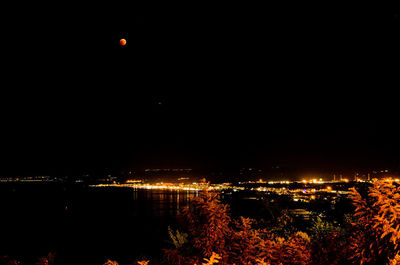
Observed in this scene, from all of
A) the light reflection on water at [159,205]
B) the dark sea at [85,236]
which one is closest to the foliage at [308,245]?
the dark sea at [85,236]

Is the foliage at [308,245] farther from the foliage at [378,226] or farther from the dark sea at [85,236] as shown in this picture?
the dark sea at [85,236]

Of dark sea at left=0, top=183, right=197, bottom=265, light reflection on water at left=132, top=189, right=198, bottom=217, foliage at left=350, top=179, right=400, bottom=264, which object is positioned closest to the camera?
foliage at left=350, top=179, right=400, bottom=264

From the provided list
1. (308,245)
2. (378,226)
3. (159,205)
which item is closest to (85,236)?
(159,205)

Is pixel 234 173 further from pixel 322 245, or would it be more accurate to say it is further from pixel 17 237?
pixel 322 245

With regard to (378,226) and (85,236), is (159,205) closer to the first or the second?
(85,236)

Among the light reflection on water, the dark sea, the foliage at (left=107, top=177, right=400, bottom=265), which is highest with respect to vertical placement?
the foliage at (left=107, top=177, right=400, bottom=265)

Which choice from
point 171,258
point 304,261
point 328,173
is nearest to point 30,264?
point 171,258

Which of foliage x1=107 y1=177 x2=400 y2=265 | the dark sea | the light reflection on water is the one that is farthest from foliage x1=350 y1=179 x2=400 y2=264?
the light reflection on water

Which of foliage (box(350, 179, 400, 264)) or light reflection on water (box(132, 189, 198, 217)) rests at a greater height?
foliage (box(350, 179, 400, 264))

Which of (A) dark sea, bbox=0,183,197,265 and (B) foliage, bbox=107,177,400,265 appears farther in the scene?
(A) dark sea, bbox=0,183,197,265

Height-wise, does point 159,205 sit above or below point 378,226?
below

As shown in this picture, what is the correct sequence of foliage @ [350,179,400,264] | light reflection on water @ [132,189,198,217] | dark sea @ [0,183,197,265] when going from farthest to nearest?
light reflection on water @ [132,189,198,217], dark sea @ [0,183,197,265], foliage @ [350,179,400,264]

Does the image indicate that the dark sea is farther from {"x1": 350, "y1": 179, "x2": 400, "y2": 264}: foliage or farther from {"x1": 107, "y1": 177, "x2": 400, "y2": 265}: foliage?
{"x1": 350, "y1": 179, "x2": 400, "y2": 264}: foliage
